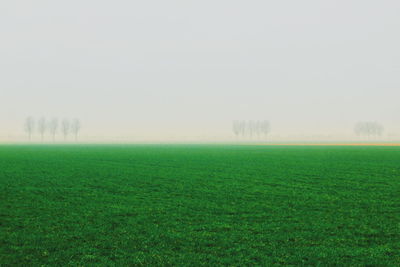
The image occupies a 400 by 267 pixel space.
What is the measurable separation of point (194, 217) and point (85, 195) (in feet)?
20.9

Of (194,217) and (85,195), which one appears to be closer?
(194,217)

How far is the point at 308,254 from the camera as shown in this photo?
25.3 ft

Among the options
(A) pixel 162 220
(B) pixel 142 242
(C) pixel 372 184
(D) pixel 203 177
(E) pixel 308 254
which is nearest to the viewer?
(E) pixel 308 254

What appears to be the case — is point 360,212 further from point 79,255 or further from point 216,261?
point 79,255

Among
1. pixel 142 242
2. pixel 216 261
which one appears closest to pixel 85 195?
pixel 142 242

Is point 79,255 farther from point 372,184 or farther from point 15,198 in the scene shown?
point 372,184

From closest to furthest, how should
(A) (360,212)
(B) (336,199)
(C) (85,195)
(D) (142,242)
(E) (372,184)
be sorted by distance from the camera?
(D) (142,242) < (A) (360,212) < (B) (336,199) < (C) (85,195) < (E) (372,184)

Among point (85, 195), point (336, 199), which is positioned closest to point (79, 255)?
point (85, 195)

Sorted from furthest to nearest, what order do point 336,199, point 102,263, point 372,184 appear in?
point 372,184
point 336,199
point 102,263

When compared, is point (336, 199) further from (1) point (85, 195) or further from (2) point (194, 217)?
(1) point (85, 195)

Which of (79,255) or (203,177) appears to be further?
(203,177)

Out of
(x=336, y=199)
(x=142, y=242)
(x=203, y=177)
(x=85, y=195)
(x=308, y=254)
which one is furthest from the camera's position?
(x=203, y=177)

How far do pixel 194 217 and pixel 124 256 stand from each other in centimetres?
364

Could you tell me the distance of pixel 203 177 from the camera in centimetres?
2078
